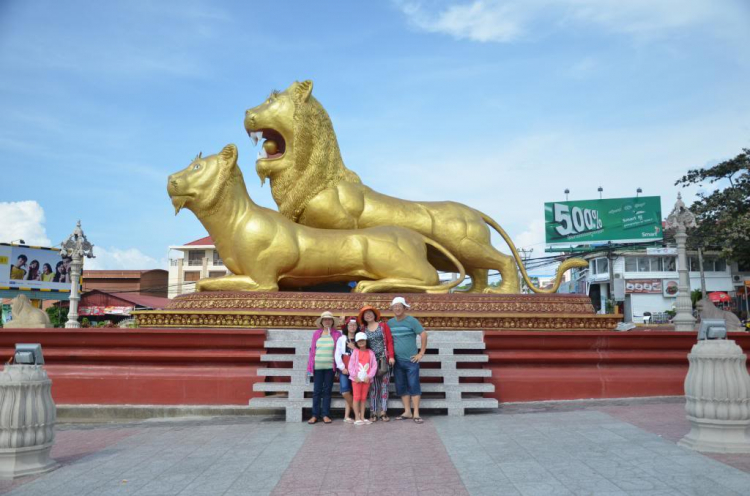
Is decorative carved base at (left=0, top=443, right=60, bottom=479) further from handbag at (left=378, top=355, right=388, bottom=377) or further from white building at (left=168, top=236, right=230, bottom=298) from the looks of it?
white building at (left=168, top=236, right=230, bottom=298)

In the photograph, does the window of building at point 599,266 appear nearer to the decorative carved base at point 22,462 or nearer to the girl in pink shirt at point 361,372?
the girl in pink shirt at point 361,372

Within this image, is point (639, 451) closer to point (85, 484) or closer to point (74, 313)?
point (85, 484)

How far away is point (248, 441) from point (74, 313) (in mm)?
9030

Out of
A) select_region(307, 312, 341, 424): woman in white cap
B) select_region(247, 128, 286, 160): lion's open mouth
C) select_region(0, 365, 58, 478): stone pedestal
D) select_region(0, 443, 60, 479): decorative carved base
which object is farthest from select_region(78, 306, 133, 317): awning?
select_region(0, 443, 60, 479): decorative carved base

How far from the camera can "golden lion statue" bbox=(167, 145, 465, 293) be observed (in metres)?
9.60

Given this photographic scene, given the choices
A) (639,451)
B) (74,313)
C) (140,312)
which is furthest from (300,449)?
(74,313)

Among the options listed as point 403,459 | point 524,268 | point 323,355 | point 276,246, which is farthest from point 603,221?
point 403,459

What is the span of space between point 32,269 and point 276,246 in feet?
94.9

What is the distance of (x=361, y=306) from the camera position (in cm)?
927

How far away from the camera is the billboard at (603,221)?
37688mm


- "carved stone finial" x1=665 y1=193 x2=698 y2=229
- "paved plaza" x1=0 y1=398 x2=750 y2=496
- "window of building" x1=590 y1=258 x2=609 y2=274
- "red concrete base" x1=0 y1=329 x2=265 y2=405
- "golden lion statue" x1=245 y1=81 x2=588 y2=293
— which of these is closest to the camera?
"paved plaza" x1=0 y1=398 x2=750 y2=496

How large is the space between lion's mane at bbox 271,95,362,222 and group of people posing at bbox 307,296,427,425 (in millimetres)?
3266

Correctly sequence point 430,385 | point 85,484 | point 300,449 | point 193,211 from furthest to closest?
point 193,211 → point 430,385 → point 300,449 → point 85,484

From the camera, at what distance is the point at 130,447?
637 centimetres
